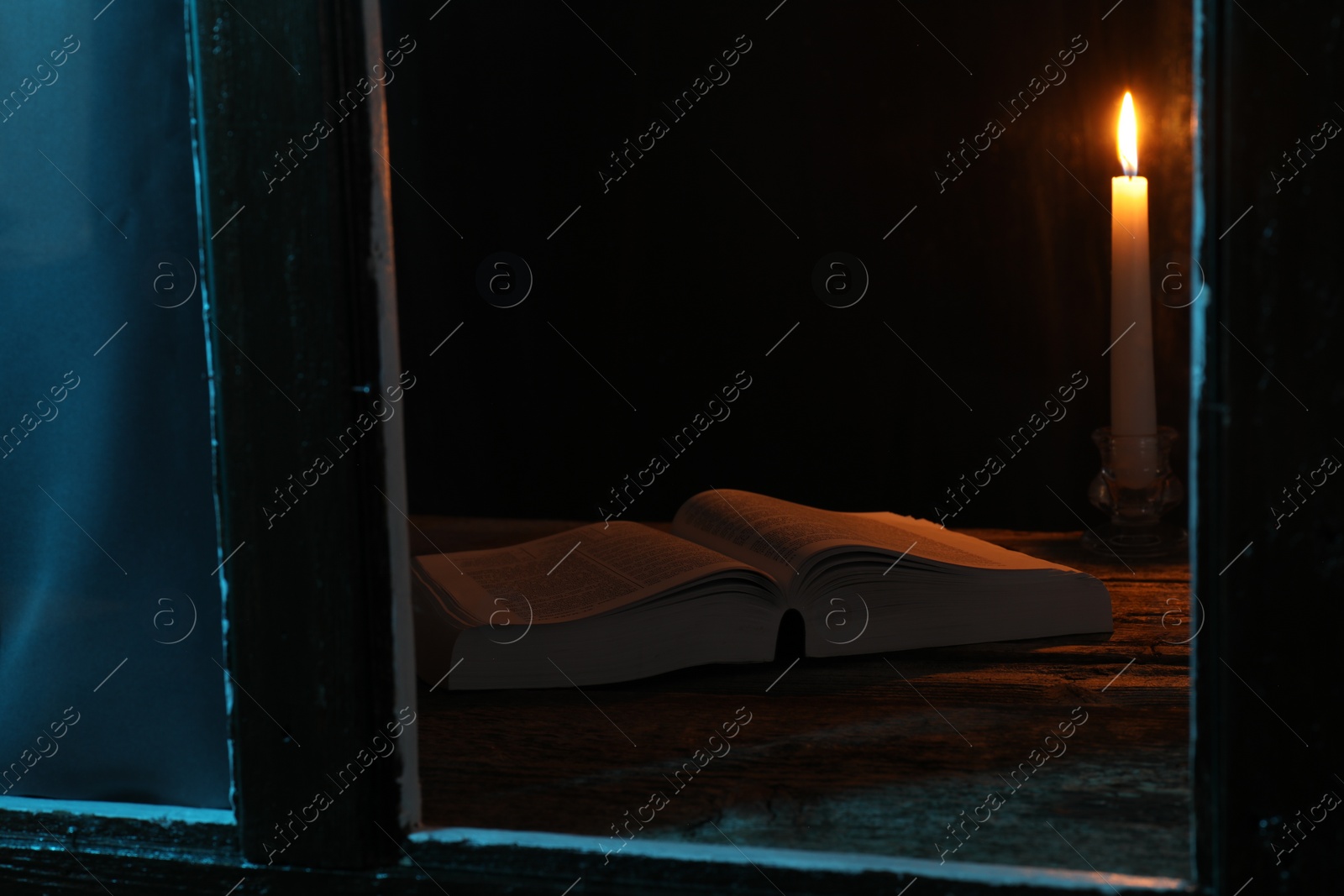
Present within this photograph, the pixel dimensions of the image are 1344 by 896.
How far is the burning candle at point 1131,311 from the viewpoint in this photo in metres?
0.98

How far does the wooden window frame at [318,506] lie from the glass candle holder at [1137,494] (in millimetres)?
652

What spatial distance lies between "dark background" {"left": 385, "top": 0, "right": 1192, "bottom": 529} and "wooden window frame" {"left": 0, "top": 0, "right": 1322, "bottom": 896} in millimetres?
1029

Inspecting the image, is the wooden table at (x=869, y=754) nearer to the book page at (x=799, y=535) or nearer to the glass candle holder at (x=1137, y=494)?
the book page at (x=799, y=535)

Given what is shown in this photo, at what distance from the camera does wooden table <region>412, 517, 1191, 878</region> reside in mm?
513

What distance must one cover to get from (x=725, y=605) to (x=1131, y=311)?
1.60 feet

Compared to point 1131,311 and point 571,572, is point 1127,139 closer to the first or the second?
point 1131,311

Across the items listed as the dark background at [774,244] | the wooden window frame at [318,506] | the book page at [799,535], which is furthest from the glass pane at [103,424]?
the dark background at [774,244]

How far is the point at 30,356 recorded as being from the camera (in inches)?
23.2

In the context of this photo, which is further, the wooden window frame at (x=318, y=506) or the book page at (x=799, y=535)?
the book page at (x=799, y=535)

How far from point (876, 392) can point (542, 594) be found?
84 centimetres

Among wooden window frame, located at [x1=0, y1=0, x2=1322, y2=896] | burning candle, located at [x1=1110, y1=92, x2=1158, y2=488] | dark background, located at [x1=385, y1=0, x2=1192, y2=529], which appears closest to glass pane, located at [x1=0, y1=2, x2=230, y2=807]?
wooden window frame, located at [x1=0, y1=0, x2=1322, y2=896]

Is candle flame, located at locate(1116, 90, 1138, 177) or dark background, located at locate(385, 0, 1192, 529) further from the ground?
dark background, located at locate(385, 0, 1192, 529)

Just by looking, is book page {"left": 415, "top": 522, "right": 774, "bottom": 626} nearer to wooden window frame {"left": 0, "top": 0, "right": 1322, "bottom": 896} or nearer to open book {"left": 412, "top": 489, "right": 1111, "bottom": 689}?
open book {"left": 412, "top": 489, "right": 1111, "bottom": 689}

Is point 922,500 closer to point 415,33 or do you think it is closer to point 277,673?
point 415,33
